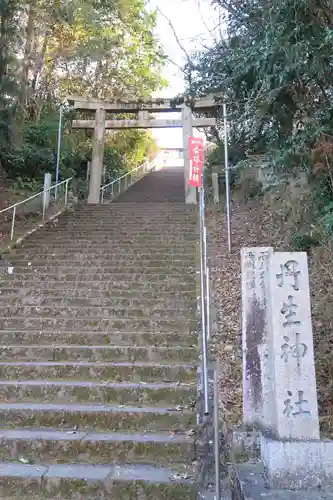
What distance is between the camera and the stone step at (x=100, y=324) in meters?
6.05

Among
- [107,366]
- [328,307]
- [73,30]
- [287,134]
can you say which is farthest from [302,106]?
[73,30]

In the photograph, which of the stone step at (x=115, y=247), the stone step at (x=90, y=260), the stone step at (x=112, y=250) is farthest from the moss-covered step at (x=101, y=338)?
the stone step at (x=115, y=247)

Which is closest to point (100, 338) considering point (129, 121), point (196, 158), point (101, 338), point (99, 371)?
point (101, 338)

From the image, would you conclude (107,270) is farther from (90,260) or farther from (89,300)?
(89,300)

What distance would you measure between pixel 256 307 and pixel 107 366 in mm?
1908

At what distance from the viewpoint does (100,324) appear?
621 centimetres

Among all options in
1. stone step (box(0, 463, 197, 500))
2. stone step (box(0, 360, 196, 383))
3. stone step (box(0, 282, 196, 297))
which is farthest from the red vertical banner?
stone step (box(0, 463, 197, 500))

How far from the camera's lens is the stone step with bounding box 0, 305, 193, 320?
644cm

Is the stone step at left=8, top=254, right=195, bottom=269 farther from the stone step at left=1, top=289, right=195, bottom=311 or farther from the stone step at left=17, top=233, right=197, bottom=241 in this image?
the stone step at left=1, top=289, right=195, bottom=311

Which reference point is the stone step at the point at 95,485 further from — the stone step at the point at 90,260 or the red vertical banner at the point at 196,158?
the red vertical banner at the point at 196,158

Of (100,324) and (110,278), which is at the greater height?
(110,278)

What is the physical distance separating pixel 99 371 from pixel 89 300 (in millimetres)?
2075

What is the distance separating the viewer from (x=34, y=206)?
11.9m

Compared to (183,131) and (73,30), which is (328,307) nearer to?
(183,131)
